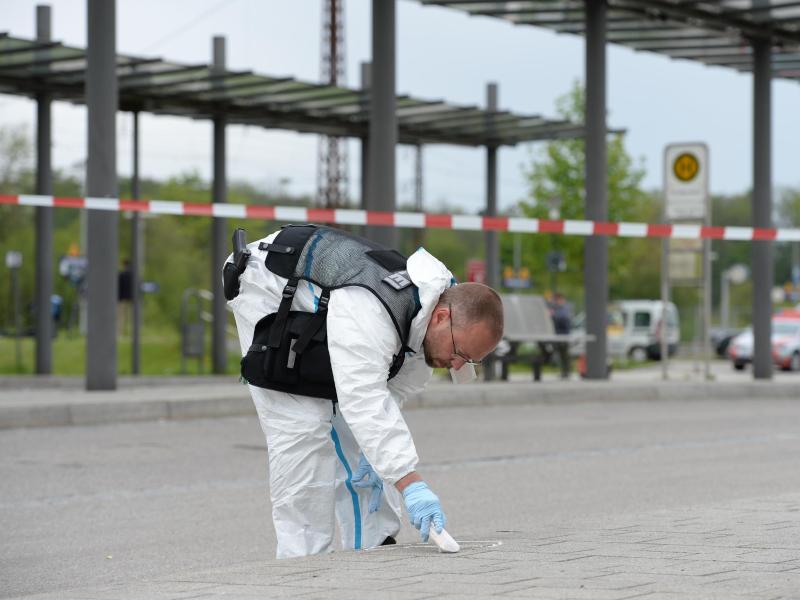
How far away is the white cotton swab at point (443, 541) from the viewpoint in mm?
4676

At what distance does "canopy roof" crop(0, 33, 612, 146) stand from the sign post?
260 centimetres

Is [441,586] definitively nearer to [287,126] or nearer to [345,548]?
[345,548]

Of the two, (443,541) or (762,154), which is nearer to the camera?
(443,541)

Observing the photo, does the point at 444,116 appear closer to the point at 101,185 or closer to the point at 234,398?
the point at 101,185

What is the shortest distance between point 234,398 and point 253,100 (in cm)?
874

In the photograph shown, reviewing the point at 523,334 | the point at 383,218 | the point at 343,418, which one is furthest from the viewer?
the point at 523,334

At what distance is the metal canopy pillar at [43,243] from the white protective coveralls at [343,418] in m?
16.1

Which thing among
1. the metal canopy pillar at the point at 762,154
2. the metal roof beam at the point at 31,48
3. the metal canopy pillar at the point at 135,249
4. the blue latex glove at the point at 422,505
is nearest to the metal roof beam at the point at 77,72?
the metal roof beam at the point at 31,48

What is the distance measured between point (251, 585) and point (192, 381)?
17.1 m

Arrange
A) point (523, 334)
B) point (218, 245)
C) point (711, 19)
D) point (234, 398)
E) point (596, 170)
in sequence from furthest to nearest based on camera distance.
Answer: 1. point (523, 334)
2. point (218, 245)
3. point (711, 19)
4. point (596, 170)
5. point (234, 398)

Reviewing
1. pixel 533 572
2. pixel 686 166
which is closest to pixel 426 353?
pixel 533 572

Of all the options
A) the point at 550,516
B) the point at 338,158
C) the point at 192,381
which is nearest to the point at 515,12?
the point at 192,381

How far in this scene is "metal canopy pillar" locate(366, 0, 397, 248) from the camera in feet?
59.5

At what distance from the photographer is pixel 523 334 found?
2422 centimetres
